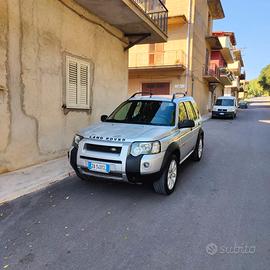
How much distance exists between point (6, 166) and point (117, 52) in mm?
5982

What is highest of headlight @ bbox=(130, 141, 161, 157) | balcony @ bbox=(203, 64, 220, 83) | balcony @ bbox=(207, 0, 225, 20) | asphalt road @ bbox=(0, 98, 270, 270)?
balcony @ bbox=(207, 0, 225, 20)

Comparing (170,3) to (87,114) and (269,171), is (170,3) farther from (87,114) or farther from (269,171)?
(269,171)

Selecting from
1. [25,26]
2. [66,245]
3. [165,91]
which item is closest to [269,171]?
[66,245]

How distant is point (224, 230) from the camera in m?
3.52

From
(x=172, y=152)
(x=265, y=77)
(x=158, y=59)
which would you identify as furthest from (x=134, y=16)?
(x=265, y=77)

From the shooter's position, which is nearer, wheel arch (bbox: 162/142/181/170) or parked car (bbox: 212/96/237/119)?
wheel arch (bbox: 162/142/181/170)

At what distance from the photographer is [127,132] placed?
464 centimetres

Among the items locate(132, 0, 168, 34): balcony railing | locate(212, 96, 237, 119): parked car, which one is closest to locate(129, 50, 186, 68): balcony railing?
locate(212, 96, 237, 119): parked car

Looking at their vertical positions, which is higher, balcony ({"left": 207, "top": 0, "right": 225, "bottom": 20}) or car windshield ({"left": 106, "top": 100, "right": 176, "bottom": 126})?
balcony ({"left": 207, "top": 0, "right": 225, "bottom": 20})

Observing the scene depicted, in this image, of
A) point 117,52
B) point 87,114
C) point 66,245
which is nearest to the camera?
point 66,245

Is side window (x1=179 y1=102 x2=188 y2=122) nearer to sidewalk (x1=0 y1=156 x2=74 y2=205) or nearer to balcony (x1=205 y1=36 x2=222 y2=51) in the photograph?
sidewalk (x1=0 y1=156 x2=74 y2=205)

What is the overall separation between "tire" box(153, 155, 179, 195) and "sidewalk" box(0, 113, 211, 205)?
82.7 inches

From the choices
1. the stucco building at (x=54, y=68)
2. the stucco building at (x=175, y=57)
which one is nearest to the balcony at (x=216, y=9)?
the stucco building at (x=175, y=57)

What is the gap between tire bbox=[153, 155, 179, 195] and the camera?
14.8 ft
